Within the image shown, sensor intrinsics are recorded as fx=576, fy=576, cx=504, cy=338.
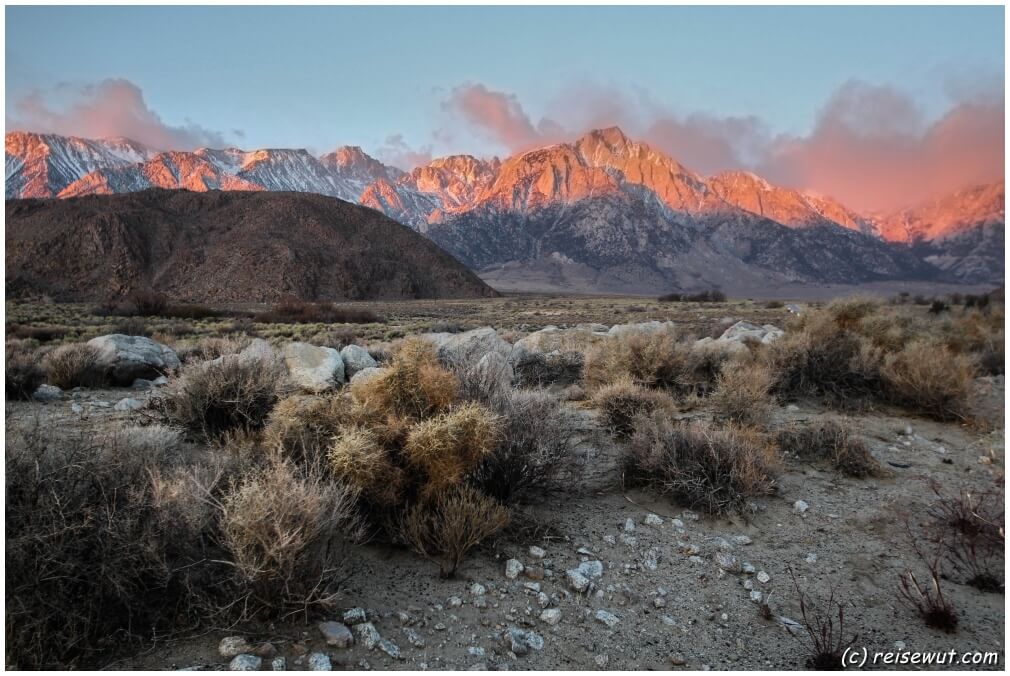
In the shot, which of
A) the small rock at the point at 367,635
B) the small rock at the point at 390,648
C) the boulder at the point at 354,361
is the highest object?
the boulder at the point at 354,361

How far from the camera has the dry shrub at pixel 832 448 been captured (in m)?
6.71

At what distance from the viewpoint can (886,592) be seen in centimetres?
430

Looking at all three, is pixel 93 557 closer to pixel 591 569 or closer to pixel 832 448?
pixel 591 569

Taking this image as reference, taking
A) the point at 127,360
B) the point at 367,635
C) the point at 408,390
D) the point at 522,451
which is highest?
the point at 408,390

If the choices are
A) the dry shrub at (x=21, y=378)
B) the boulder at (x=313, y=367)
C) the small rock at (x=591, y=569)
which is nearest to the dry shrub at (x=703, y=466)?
the small rock at (x=591, y=569)

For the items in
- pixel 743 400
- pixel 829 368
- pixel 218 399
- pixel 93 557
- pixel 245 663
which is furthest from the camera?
pixel 829 368

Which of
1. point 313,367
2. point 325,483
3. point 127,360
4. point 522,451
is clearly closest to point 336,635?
point 325,483

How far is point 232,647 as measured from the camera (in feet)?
10.3

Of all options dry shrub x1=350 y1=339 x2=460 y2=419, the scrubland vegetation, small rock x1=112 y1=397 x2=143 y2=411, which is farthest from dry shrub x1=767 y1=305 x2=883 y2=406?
small rock x1=112 y1=397 x2=143 y2=411

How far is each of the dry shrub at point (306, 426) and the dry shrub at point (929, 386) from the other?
932 centimetres

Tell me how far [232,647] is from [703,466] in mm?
4514

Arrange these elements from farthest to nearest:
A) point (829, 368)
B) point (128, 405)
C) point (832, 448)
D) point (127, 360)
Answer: point (829, 368) → point (127, 360) → point (128, 405) → point (832, 448)

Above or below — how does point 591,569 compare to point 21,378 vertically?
below

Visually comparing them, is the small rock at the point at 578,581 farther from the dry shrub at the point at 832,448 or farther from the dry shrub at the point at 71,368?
the dry shrub at the point at 71,368
